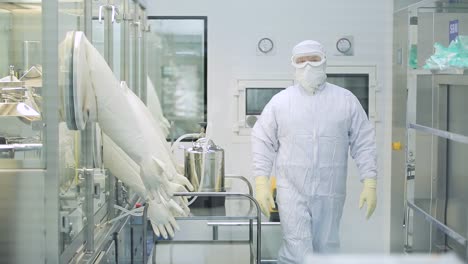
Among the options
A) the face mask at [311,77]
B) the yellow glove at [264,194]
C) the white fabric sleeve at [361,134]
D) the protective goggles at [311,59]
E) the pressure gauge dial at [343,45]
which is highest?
the pressure gauge dial at [343,45]

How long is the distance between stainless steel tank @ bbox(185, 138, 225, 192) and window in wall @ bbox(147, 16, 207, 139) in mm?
490

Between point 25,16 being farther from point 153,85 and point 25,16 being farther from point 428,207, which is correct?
point 428,207

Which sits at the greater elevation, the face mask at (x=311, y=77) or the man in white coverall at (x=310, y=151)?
the face mask at (x=311, y=77)

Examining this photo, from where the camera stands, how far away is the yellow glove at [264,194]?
6.43 feet

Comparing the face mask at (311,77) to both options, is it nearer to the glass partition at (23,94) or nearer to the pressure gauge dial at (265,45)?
the pressure gauge dial at (265,45)

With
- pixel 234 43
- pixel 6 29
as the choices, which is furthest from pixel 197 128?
pixel 6 29

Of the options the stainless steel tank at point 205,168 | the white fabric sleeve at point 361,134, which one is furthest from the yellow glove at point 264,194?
the white fabric sleeve at point 361,134

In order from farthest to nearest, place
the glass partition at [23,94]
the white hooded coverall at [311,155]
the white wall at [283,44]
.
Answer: the white wall at [283,44]
the white hooded coverall at [311,155]
the glass partition at [23,94]

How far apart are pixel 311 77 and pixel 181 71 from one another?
2.51 feet

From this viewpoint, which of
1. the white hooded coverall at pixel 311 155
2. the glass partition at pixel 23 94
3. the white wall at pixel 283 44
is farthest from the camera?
the white wall at pixel 283 44

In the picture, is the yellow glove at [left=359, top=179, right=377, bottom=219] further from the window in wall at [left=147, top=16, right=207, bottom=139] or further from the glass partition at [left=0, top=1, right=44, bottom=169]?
the glass partition at [left=0, top=1, right=44, bottom=169]

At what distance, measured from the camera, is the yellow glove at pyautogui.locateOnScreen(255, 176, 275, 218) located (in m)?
1.96

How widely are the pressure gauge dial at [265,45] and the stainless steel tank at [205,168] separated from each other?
582 mm

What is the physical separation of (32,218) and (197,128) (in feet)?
4.52
